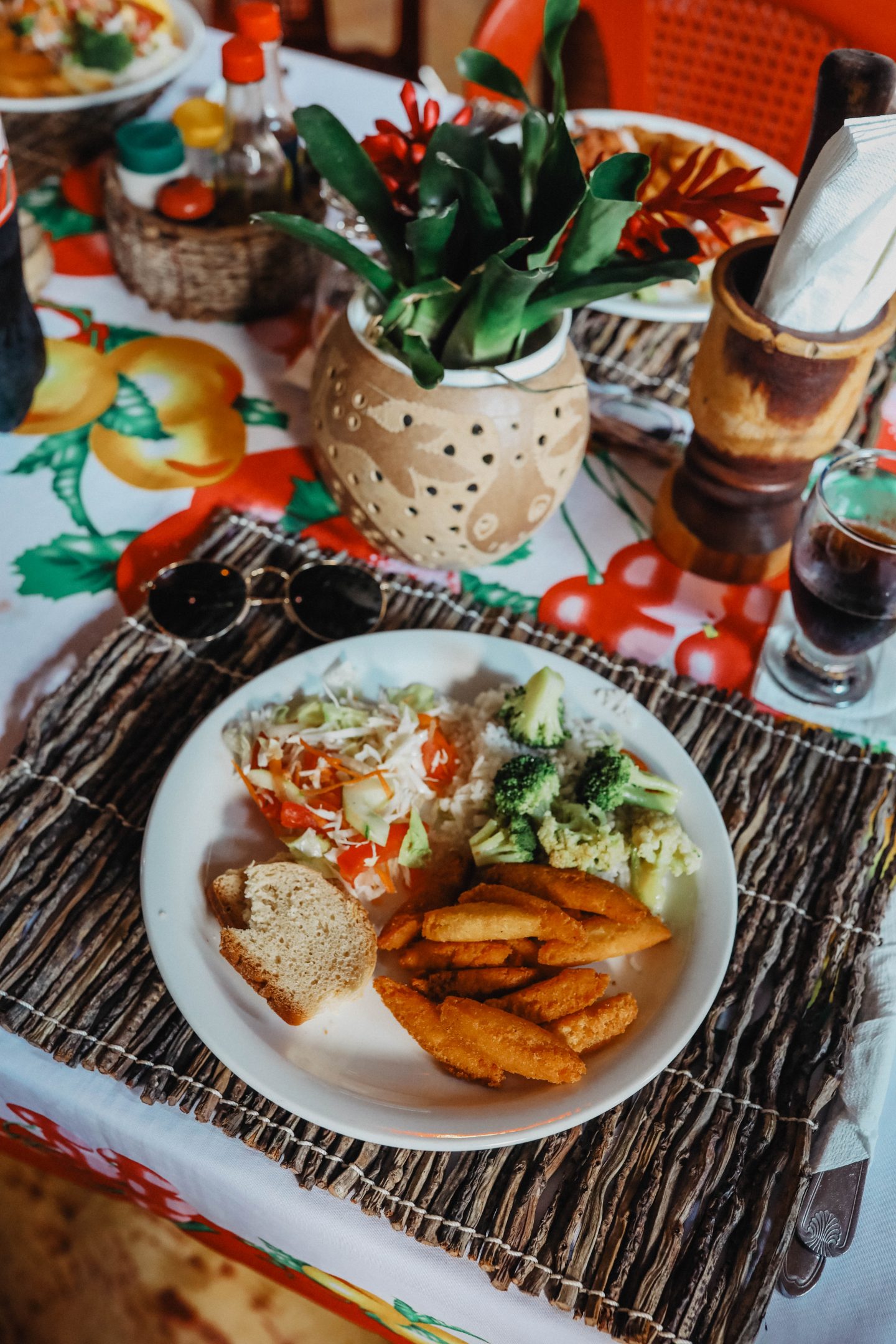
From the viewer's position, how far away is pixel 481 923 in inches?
34.0

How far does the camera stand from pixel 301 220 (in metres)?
1.00

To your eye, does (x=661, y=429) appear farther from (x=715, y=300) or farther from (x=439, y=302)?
(x=439, y=302)

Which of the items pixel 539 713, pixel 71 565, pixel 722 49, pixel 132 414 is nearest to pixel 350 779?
pixel 539 713

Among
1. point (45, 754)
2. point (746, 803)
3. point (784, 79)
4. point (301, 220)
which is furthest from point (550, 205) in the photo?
point (784, 79)

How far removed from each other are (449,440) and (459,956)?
0.51 metres

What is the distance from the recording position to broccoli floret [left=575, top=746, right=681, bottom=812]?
3.13ft

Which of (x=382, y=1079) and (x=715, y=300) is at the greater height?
(x=715, y=300)

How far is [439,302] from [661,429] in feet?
1.56

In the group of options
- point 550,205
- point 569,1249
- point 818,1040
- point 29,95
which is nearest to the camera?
point 569,1249

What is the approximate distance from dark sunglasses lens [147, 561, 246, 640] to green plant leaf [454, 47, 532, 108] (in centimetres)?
61

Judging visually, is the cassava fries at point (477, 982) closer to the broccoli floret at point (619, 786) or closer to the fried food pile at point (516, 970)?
the fried food pile at point (516, 970)

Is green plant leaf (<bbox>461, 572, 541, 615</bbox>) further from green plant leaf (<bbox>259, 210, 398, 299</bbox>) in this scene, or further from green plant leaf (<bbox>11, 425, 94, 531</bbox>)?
green plant leaf (<bbox>11, 425, 94, 531</bbox>)

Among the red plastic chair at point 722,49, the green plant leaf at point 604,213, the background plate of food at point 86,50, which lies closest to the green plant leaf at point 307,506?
the green plant leaf at point 604,213

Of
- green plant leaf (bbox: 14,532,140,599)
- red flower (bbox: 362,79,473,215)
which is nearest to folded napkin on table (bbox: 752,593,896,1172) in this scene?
red flower (bbox: 362,79,473,215)
